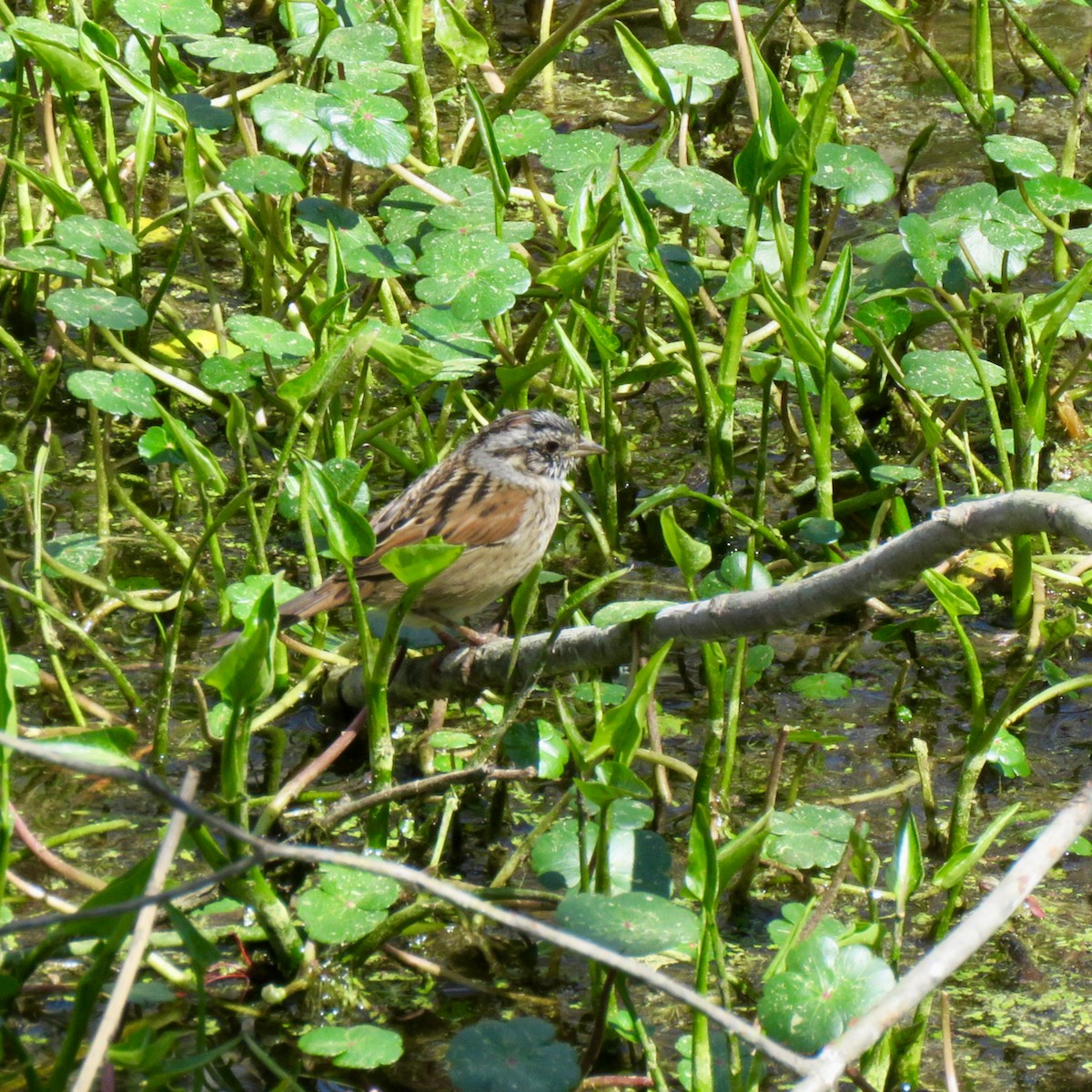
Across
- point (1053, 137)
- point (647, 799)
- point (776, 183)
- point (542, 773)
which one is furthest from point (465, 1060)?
point (1053, 137)

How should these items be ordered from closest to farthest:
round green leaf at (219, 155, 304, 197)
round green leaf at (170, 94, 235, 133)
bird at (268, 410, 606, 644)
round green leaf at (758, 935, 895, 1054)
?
1. round green leaf at (758, 935, 895, 1054)
2. bird at (268, 410, 606, 644)
3. round green leaf at (219, 155, 304, 197)
4. round green leaf at (170, 94, 235, 133)

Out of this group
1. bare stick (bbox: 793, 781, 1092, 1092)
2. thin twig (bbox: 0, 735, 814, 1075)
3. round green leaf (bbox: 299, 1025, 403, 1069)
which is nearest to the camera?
bare stick (bbox: 793, 781, 1092, 1092)

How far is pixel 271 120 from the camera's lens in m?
5.12

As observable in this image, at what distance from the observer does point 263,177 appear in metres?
5.06

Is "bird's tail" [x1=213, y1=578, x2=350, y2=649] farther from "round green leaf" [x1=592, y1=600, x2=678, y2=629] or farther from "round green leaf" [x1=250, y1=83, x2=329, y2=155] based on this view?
"round green leaf" [x1=250, y1=83, x2=329, y2=155]

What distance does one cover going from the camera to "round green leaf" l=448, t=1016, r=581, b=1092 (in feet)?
9.59

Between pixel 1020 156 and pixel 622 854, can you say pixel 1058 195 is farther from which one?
pixel 622 854

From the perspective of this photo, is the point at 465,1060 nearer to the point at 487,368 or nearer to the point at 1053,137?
the point at 487,368

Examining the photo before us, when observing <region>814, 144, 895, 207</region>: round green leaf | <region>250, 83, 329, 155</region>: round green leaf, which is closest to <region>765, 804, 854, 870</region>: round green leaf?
<region>814, 144, 895, 207</region>: round green leaf

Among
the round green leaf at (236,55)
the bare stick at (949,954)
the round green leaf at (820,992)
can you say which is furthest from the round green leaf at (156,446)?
the bare stick at (949,954)

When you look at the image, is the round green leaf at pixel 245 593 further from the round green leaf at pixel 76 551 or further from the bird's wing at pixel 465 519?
the round green leaf at pixel 76 551

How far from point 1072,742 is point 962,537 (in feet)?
6.30

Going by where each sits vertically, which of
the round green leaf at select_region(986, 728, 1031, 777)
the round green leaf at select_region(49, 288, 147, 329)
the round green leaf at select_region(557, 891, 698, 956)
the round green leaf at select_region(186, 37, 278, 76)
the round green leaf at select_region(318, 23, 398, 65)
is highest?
the round green leaf at select_region(318, 23, 398, 65)

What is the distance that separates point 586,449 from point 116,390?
1447mm
